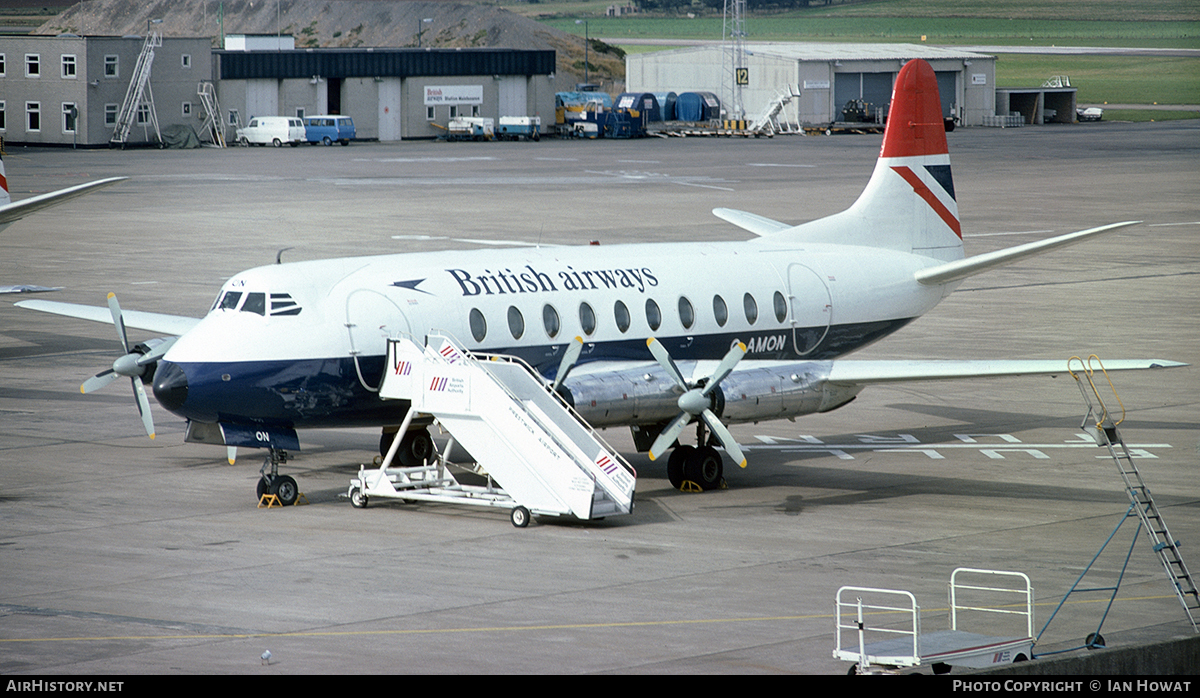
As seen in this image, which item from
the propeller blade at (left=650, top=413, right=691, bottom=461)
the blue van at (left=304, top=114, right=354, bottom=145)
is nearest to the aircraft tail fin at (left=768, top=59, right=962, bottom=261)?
the propeller blade at (left=650, top=413, right=691, bottom=461)

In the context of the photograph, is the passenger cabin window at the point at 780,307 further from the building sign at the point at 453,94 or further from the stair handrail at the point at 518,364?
the building sign at the point at 453,94

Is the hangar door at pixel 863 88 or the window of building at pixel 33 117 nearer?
the window of building at pixel 33 117

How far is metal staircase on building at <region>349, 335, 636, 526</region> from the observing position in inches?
962

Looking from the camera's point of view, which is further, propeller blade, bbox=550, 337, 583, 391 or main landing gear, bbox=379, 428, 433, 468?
main landing gear, bbox=379, 428, 433, 468

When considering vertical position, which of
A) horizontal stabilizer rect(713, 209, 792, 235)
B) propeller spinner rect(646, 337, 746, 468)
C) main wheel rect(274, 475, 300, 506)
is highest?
horizontal stabilizer rect(713, 209, 792, 235)

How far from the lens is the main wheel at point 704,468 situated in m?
A: 27.6

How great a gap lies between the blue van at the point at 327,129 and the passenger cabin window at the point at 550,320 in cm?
10206

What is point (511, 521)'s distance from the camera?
25.0 m

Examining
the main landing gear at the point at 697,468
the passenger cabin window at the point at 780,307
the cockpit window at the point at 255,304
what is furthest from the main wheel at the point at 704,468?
the cockpit window at the point at 255,304

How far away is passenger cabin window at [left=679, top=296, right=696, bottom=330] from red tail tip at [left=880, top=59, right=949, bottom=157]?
7.99 m

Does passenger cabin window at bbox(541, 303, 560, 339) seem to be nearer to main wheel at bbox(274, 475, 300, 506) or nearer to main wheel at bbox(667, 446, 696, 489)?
main wheel at bbox(667, 446, 696, 489)

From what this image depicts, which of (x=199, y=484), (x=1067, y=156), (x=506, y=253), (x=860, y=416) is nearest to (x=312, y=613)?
(x=199, y=484)

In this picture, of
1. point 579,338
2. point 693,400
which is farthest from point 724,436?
point 579,338

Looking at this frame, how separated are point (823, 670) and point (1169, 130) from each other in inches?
5513
